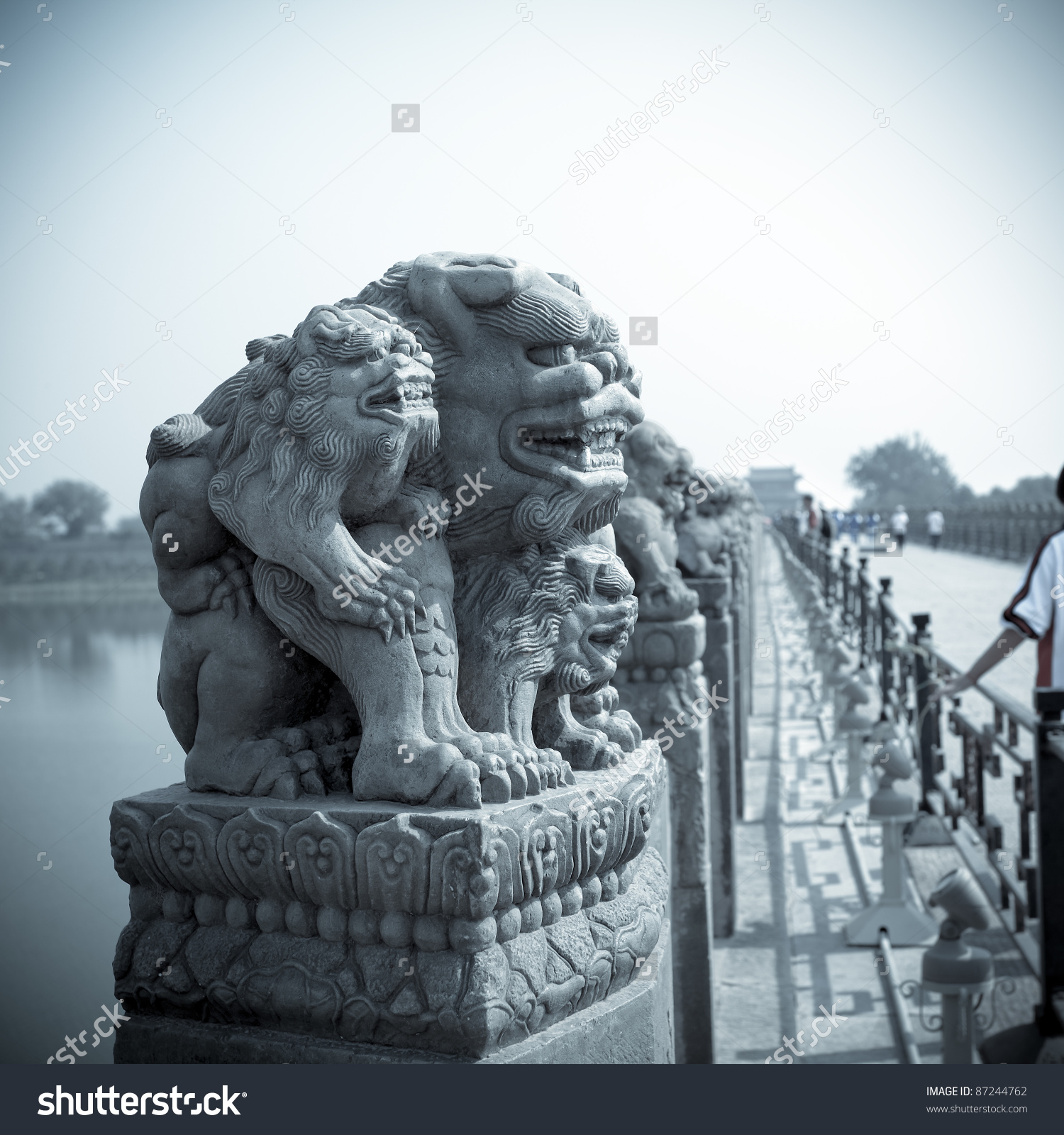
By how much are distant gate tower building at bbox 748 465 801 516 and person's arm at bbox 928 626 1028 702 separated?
44.2m

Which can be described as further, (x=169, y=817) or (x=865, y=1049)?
(x=865, y=1049)

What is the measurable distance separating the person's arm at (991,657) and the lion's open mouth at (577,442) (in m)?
2.56

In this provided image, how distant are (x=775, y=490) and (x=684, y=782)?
47629 mm

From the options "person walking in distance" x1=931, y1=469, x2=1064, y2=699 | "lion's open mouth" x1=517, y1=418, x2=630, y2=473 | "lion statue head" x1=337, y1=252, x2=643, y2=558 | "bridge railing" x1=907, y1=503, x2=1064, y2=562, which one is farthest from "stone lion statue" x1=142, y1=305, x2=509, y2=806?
"bridge railing" x1=907, y1=503, x2=1064, y2=562

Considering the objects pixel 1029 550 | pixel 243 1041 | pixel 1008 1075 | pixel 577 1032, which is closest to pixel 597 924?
pixel 577 1032

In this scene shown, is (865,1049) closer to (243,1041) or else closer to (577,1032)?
(577,1032)

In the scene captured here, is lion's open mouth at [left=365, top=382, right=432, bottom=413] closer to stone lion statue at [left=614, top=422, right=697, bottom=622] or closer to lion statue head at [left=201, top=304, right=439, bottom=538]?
lion statue head at [left=201, top=304, right=439, bottom=538]

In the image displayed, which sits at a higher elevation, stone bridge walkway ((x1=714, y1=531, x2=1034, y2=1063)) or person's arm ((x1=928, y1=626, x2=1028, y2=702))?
person's arm ((x1=928, y1=626, x2=1028, y2=702))

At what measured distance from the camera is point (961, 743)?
697 centimetres

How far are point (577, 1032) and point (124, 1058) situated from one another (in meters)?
0.89

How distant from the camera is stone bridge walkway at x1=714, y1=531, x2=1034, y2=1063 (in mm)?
5098

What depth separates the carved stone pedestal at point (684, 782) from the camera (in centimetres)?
464

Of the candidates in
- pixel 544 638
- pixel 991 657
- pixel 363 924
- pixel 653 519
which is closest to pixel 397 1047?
pixel 363 924

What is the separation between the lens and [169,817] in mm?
2143
